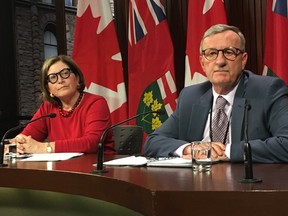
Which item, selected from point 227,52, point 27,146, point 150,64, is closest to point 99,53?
point 150,64

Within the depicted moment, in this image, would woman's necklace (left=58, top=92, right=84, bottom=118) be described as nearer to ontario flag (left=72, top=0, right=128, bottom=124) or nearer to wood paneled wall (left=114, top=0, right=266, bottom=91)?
ontario flag (left=72, top=0, right=128, bottom=124)

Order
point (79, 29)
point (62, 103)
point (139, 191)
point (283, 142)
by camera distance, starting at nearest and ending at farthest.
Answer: point (139, 191) < point (283, 142) < point (62, 103) < point (79, 29)

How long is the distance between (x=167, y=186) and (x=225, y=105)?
1.13 meters

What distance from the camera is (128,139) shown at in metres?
2.72

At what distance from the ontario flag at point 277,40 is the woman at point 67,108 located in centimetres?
123

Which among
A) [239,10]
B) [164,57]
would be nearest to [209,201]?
[164,57]

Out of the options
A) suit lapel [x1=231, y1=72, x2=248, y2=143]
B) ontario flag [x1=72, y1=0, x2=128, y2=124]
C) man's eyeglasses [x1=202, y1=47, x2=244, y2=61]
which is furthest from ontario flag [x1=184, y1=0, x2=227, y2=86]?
suit lapel [x1=231, y1=72, x2=248, y2=143]

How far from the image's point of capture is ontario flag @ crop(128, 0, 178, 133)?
383 cm

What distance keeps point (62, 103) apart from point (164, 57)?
1032 mm

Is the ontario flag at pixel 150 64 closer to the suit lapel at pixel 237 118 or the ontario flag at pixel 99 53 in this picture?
the ontario flag at pixel 99 53

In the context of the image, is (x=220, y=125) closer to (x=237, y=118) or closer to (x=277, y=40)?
(x=237, y=118)

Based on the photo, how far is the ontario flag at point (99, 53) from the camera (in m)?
4.11

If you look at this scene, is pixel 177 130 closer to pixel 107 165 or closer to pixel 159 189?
pixel 107 165

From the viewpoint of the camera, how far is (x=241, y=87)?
2.34 m
